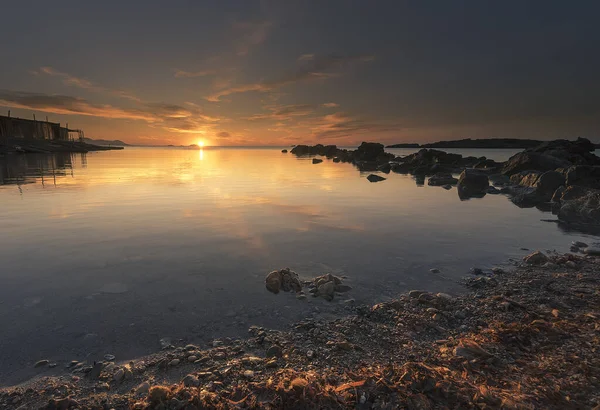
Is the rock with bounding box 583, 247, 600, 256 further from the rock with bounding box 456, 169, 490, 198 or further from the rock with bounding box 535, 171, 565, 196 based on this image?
the rock with bounding box 456, 169, 490, 198

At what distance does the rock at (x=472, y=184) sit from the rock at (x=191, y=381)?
77.5 ft

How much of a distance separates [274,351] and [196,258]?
493 cm

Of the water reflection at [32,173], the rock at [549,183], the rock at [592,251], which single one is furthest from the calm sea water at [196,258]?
the water reflection at [32,173]

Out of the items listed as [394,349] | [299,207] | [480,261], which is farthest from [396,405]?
[299,207]

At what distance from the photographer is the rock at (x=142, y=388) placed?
3.67 metres

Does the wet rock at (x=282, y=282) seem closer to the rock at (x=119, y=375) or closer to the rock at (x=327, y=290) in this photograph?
the rock at (x=327, y=290)

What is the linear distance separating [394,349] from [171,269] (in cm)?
593

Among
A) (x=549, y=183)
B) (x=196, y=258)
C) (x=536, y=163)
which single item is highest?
(x=536, y=163)

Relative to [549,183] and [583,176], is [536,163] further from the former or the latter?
[549,183]

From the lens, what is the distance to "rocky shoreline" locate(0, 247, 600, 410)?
135 inches

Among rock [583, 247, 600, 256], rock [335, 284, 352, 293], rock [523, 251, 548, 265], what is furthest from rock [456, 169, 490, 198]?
rock [335, 284, 352, 293]

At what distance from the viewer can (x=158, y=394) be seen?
343 centimetres

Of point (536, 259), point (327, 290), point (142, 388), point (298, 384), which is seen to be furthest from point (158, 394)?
point (536, 259)

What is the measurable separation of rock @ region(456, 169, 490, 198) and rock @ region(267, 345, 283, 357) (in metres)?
22.4
